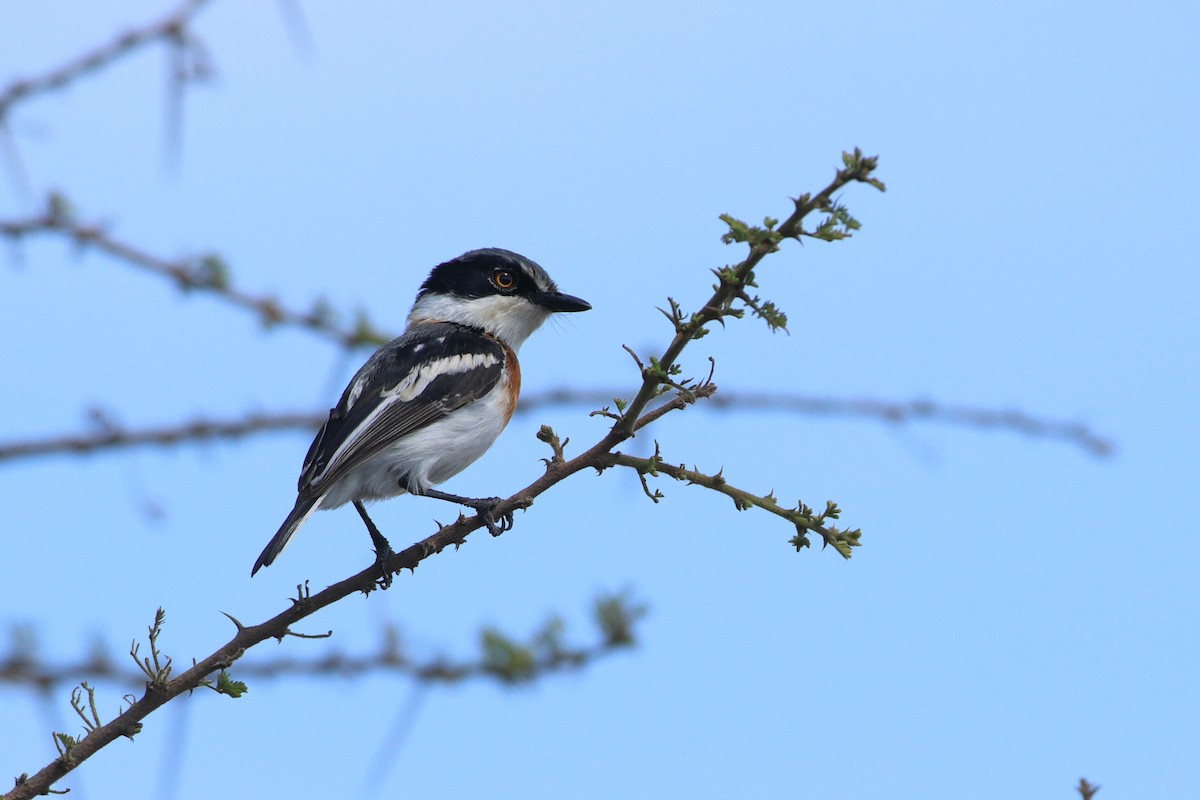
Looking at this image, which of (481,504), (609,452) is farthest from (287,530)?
(609,452)

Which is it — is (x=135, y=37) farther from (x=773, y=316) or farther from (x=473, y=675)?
(x=773, y=316)

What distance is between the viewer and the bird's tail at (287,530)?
211 inches

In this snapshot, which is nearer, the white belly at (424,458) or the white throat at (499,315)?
the white belly at (424,458)

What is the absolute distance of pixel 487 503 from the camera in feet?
18.0

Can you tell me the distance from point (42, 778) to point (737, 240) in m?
2.15

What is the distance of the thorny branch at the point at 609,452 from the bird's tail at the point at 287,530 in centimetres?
145

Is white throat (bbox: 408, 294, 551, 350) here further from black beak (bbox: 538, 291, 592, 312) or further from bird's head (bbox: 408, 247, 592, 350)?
black beak (bbox: 538, 291, 592, 312)

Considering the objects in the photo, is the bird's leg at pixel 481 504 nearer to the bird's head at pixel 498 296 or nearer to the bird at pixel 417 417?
the bird at pixel 417 417

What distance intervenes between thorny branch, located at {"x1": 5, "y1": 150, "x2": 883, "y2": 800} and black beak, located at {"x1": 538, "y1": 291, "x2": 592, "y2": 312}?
12.4 feet

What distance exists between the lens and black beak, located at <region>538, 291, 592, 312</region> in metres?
7.62

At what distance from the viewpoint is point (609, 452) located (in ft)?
11.9

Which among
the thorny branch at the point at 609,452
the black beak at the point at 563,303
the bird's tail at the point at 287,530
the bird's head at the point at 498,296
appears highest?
the bird's head at the point at 498,296

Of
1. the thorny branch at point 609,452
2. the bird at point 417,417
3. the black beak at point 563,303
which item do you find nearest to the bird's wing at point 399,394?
the bird at point 417,417

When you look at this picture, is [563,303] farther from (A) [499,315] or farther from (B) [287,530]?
(B) [287,530]
